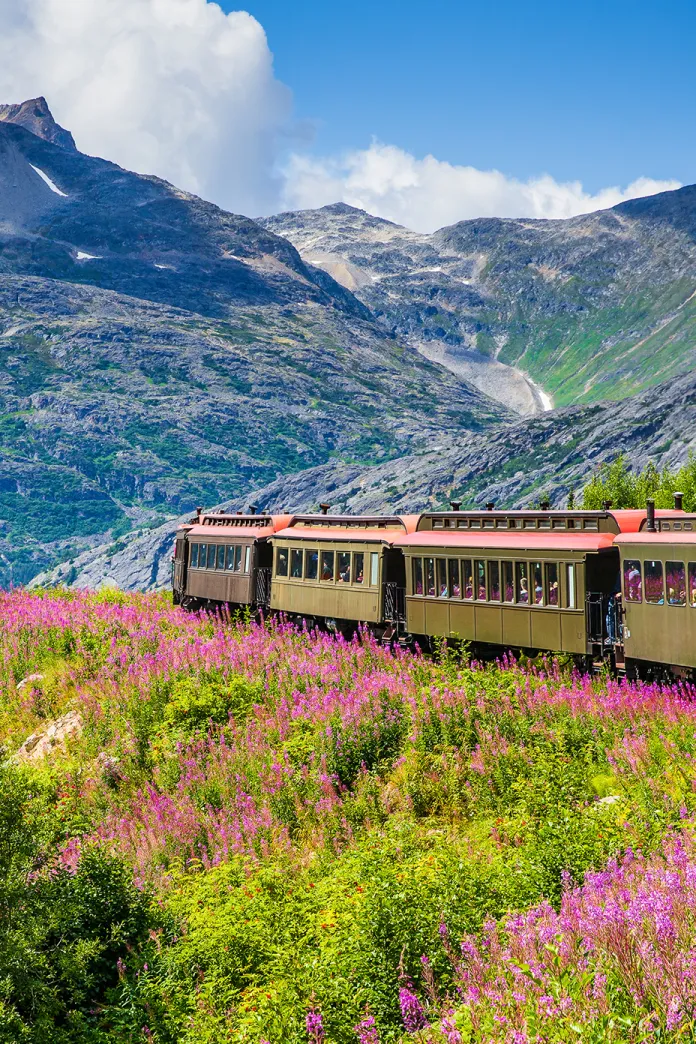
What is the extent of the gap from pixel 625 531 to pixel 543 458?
172m

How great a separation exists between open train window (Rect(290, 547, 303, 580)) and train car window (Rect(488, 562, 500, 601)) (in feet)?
28.0

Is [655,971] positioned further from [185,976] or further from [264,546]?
[264,546]

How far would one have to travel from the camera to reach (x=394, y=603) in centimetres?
2323

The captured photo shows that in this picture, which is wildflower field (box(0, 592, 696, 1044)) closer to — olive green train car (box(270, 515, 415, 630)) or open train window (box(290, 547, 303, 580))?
olive green train car (box(270, 515, 415, 630))

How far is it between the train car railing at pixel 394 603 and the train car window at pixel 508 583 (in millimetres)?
4341

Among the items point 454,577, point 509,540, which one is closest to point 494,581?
point 509,540

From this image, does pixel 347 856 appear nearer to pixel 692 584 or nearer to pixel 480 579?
pixel 692 584

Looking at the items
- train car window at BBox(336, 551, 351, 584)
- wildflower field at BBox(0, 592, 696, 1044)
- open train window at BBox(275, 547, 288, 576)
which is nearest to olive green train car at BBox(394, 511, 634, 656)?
wildflower field at BBox(0, 592, 696, 1044)

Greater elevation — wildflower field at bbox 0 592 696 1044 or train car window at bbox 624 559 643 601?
train car window at bbox 624 559 643 601

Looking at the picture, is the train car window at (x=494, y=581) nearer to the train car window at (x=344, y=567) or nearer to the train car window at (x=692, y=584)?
the train car window at (x=692, y=584)

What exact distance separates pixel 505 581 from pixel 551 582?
55.2 inches

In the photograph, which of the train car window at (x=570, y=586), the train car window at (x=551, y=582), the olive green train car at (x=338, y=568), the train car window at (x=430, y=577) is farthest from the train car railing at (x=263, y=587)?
the train car window at (x=570, y=586)

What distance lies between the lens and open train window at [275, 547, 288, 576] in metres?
27.6

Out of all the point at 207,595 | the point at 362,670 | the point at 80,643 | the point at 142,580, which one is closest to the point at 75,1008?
the point at 362,670
